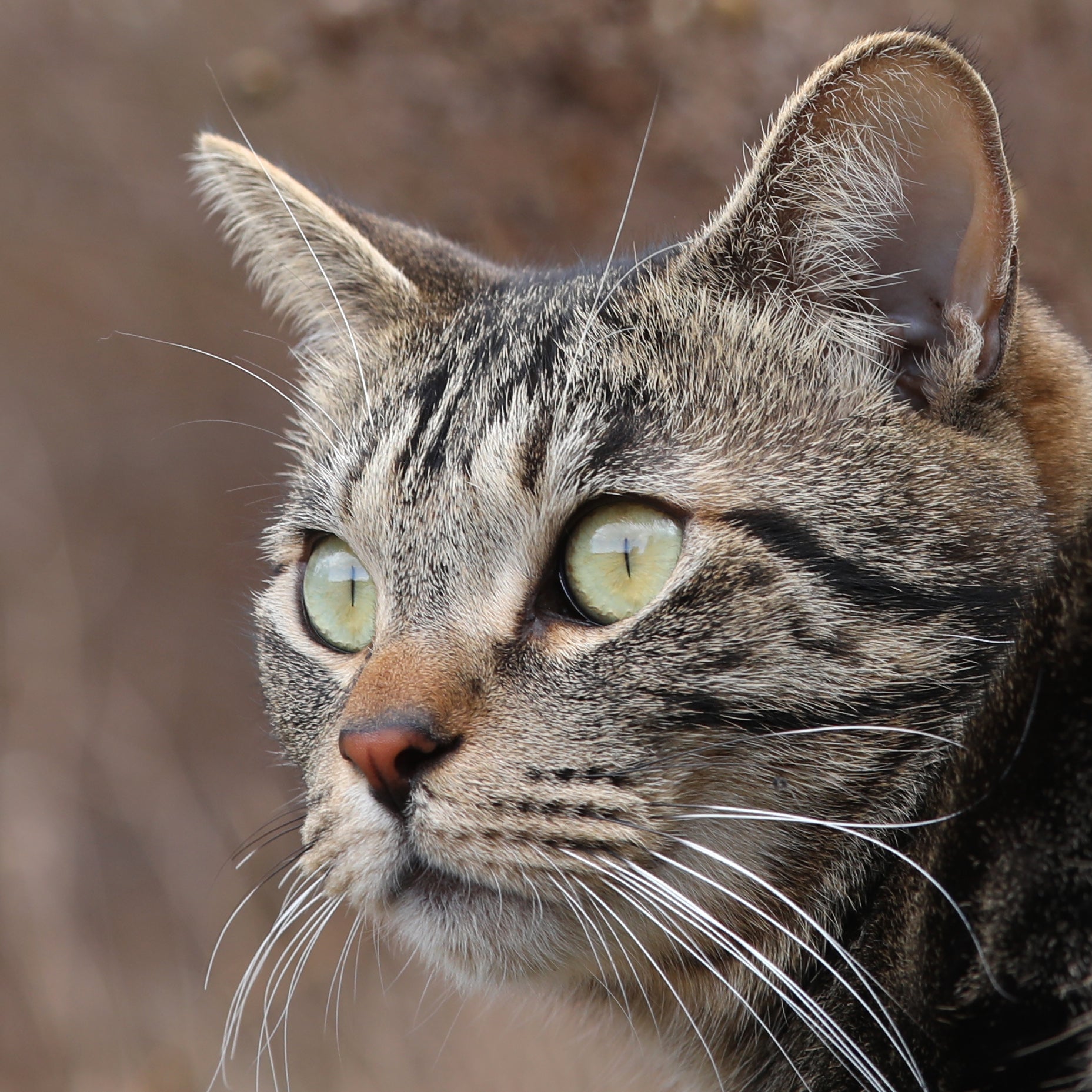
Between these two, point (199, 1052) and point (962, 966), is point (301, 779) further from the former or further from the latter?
point (199, 1052)

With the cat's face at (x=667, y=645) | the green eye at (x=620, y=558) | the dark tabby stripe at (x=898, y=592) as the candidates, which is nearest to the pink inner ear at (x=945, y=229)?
the cat's face at (x=667, y=645)

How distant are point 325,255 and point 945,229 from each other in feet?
4.58

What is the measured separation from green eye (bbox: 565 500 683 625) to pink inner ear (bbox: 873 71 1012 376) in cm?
53

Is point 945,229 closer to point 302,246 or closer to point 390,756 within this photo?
point 390,756

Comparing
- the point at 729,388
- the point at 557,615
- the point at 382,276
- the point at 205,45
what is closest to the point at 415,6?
the point at 205,45

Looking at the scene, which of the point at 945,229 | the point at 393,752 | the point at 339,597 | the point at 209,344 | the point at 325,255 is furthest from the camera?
the point at 209,344

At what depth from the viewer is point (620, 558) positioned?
6.19ft

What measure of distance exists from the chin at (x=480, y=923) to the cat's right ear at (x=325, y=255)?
1.23 meters

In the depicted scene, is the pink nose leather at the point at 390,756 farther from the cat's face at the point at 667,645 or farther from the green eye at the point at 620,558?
the green eye at the point at 620,558

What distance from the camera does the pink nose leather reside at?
68.2 inches

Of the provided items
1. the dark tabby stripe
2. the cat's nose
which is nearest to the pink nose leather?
the cat's nose

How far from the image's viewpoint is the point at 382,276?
2.55 m

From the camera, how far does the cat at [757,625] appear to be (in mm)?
1695

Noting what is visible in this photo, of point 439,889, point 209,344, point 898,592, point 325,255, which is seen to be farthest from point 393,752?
point 209,344
